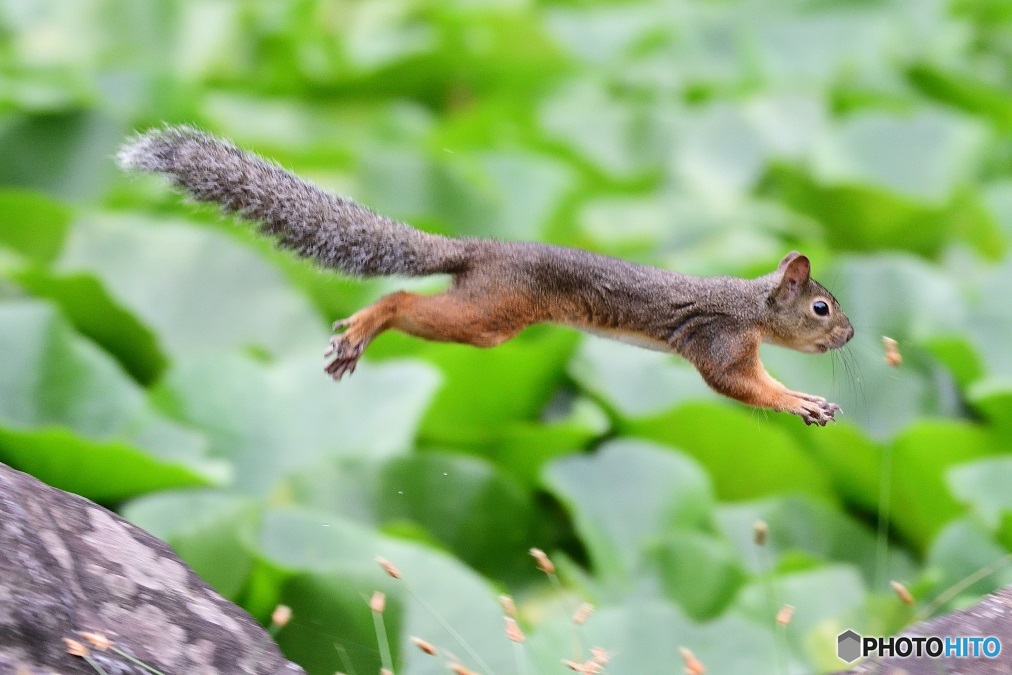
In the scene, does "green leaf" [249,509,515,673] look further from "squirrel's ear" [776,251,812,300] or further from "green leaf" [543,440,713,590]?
"squirrel's ear" [776,251,812,300]

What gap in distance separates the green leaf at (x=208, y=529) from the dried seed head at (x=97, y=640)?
1.09m

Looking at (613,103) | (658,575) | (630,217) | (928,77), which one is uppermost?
(928,77)

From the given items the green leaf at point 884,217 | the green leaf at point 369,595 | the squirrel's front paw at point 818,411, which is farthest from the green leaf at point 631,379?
the squirrel's front paw at point 818,411

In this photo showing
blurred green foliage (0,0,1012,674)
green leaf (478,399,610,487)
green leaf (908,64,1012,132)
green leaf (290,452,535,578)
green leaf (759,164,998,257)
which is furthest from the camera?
green leaf (908,64,1012,132)

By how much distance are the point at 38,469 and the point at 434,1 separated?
174 inches

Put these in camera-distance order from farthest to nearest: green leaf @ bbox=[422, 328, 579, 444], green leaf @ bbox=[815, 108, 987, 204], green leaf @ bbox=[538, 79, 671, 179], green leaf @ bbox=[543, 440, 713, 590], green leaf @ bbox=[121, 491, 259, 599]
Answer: green leaf @ bbox=[538, 79, 671, 179]
green leaf @ bbox=[815, 108, 987, 204]
green leaf @ bbox=[422, 328, 579, 444]
green leaf @ bbox=[543, 440, 713, 590]
green leaf @ bbox=[121, 491, 259, 599]

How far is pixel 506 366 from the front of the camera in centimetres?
327

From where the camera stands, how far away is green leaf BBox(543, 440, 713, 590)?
9.87 feet

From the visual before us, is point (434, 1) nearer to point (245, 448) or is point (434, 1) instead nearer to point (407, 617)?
point (245, 448)

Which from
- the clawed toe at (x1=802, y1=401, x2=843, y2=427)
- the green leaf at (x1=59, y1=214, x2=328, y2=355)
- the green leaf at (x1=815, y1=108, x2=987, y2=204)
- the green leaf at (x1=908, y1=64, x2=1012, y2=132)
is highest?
the green leaf at (x1=908, y1=64, x2=1012, y2=132)

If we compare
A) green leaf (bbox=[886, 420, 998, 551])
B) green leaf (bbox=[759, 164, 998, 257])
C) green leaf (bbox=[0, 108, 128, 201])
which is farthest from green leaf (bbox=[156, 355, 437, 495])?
green leaf (bbox=[759, 164, 998, 257])

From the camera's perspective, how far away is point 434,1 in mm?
6500

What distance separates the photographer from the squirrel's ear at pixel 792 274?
133cm

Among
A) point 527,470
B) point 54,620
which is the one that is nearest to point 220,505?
point 527,470
